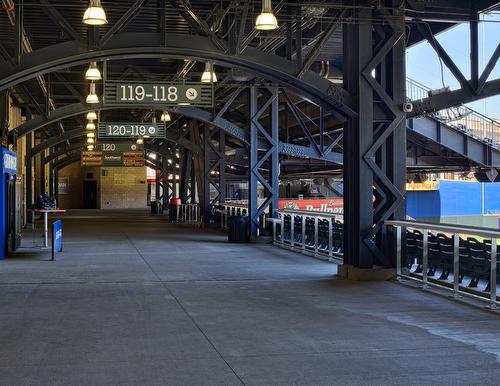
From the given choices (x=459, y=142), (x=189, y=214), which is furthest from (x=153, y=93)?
(x=189, y=214)

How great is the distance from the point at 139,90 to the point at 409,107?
5.45 metres

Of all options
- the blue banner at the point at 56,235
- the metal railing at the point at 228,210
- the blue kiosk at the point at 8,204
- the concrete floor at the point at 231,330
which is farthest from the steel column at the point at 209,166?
the concrete floor at the point at 231,330

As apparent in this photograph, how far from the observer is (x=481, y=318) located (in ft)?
26.9

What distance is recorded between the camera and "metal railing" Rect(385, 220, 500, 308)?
8781mm

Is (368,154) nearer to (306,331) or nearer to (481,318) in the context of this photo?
(481,318)

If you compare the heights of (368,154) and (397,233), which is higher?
(368,154)

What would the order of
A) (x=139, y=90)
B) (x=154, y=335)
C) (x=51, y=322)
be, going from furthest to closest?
(x=139, y=90) → (x=51, y=322) → (x=154, y=335)

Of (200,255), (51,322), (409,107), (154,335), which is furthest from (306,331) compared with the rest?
(200,255)

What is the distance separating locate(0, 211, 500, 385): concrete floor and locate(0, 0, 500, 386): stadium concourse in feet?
0.12

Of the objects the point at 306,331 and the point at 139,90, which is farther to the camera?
the point at 139,90

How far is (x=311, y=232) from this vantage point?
17.1m

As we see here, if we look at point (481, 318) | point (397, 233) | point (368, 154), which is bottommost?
point (481, 318)

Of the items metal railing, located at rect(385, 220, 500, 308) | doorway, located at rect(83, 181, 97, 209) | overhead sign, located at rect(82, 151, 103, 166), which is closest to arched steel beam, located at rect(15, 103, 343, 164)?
metal railing, located at rect(385, 220, 500, 308)

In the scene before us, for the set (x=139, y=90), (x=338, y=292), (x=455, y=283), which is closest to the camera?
(x=455, y=283)
